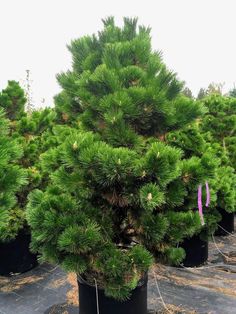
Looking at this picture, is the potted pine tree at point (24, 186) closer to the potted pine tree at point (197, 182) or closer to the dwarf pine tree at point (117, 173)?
the dwarf pine tree at point (117, 173)

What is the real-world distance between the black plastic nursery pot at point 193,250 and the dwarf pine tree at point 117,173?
1392mm

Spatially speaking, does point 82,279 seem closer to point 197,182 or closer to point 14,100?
point 197,182

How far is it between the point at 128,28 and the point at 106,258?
1.50 metres

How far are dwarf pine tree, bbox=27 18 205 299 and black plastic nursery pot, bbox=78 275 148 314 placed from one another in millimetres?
97

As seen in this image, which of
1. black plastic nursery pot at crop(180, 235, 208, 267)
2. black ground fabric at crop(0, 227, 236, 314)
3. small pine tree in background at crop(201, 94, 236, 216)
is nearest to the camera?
black ground fabric at crop(0, 227, 236, 314)

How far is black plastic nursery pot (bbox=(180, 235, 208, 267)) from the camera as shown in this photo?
347 cm

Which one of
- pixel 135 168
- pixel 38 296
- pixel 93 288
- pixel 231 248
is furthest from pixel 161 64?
pixel 231 248

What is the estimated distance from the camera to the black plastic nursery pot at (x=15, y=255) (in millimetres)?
3203

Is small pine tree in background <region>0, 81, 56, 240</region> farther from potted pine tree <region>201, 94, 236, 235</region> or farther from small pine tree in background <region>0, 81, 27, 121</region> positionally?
potted pine tree <region>201, 94, 236, 235</region>

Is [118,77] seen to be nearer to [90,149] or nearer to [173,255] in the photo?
[90,149]

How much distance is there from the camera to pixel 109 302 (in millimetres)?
2104

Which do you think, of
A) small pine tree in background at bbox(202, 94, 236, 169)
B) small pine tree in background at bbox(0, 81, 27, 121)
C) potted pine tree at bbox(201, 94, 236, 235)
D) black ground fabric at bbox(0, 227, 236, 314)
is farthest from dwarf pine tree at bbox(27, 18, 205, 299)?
small pine tree in background at bbox(202, 94, 236, 169)

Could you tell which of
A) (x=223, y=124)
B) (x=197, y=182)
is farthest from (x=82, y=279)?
(x=223, y=124)

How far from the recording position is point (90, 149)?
1.76 m
